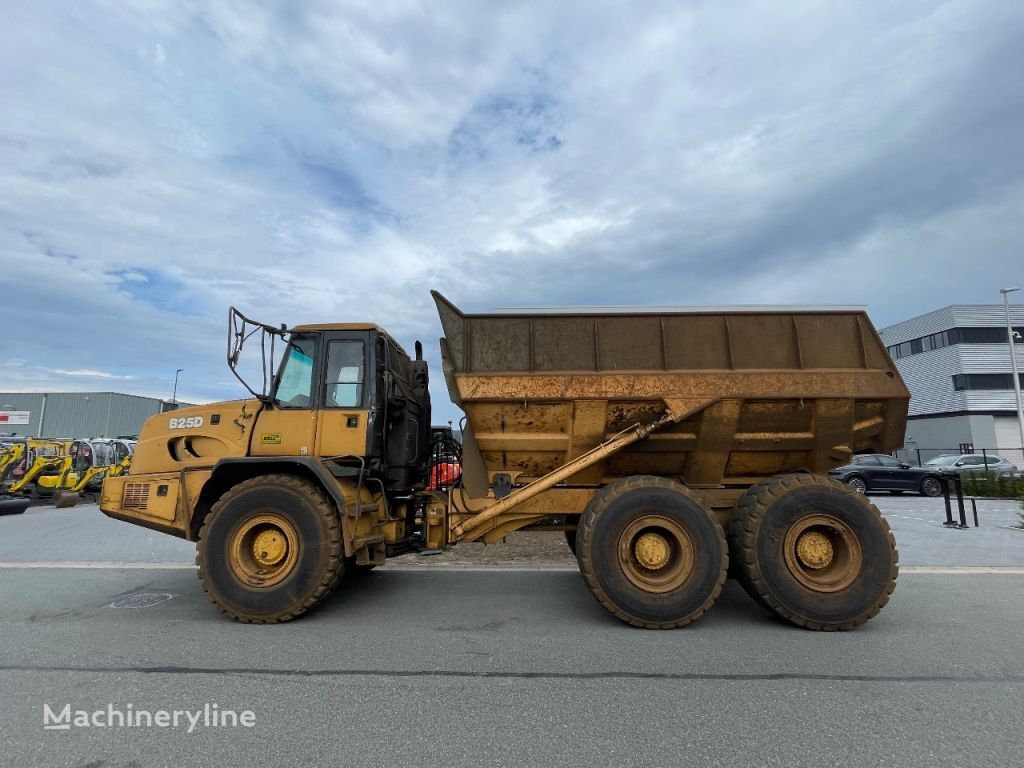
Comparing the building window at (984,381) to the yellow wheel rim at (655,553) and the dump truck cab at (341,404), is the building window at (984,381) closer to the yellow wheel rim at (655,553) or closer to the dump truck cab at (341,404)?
the yellow wheel rim at (655,553)

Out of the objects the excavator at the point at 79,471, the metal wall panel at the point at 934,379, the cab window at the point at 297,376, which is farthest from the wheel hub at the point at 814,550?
the metal wall panel at the point at 934,379

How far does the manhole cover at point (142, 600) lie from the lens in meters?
5.26

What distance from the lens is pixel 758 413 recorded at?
16.2ft

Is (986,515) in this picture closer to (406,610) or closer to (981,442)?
(406,610)

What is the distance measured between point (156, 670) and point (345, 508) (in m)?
1.70

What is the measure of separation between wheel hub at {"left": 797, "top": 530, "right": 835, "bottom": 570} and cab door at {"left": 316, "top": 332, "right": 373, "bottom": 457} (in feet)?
13.4

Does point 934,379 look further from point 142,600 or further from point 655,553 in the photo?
point 142,600

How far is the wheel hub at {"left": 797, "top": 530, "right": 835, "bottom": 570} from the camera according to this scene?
4637 millimetres

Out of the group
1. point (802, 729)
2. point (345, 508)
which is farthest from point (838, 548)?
point (345, 508)

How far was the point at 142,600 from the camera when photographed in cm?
546

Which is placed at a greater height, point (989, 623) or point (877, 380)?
point (877, 380)

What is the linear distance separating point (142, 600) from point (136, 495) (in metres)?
1.21

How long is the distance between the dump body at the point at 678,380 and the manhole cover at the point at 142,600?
3.70 metres

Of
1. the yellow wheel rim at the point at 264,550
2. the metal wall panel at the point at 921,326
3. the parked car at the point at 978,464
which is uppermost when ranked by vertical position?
the metal wall panel at the point at 921,326
